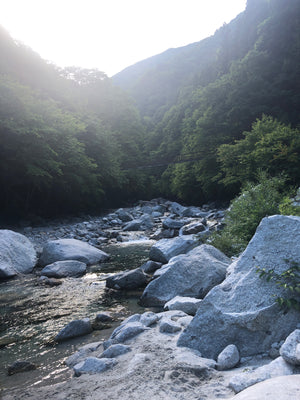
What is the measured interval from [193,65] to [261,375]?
94.4 m

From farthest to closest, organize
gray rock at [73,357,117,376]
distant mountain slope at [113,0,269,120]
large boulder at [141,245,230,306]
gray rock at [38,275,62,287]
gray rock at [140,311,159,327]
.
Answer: distant mountain slope at [113,0,269,120]
gray rock at [38,275,62,287]
large boulder at [141,245,230,306]
gray rock at [140,311,159,327]
gray rock at [73,357,117,376]

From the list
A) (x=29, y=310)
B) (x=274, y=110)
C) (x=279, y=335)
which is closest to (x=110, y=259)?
(x=29, y=310)

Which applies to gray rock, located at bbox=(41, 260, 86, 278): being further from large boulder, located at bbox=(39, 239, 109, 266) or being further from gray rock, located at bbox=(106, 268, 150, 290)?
Answer: gray rock, located at bbox=(106, 268, 150, 290)

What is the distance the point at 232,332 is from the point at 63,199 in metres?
21.7

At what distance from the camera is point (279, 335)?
2.81m

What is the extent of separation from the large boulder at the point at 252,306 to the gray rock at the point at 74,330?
5.72 feet

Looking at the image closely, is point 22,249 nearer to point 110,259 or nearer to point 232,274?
point 110,259

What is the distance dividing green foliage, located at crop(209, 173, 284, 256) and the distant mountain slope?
44.0m

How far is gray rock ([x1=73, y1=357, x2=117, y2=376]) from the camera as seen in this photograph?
3010mm

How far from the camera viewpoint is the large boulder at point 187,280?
540cm

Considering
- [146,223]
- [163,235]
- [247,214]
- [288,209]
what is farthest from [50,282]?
[146,223]

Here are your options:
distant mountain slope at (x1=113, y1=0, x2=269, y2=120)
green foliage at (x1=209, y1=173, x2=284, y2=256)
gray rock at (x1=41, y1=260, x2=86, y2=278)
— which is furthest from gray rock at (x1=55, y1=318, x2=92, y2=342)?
distant mountain slope at (x1=113, y1=0, x2=269, y2=120)

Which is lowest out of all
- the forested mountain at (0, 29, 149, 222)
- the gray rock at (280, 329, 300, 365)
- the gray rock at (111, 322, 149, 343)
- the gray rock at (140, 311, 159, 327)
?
the gray rock at (140, 311, 159, 327)

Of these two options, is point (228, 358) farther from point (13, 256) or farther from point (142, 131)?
point (142, 131)
